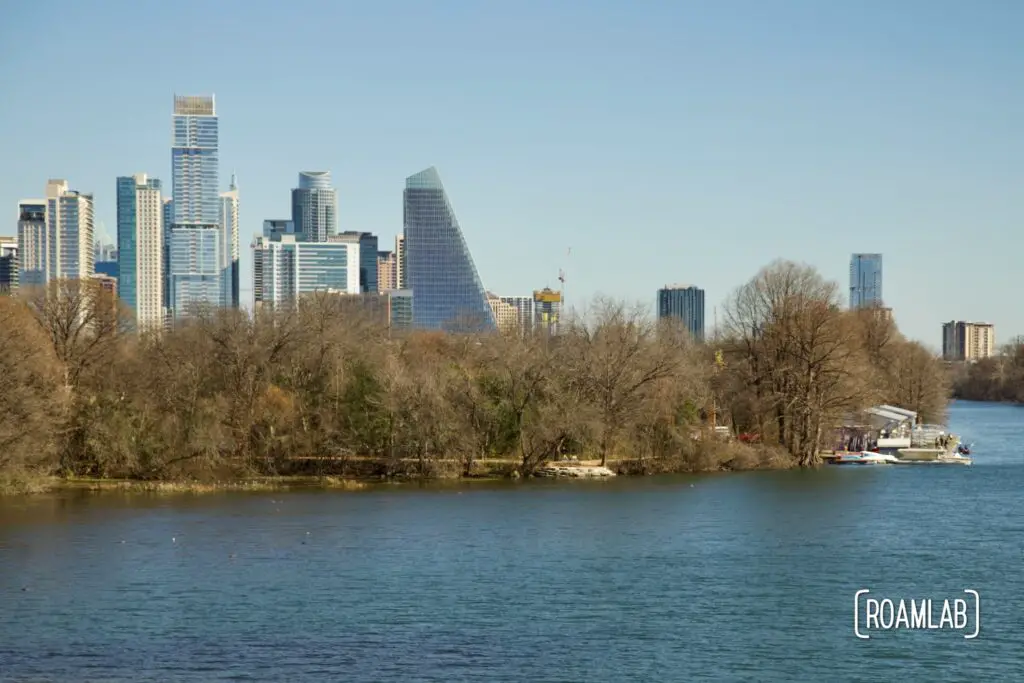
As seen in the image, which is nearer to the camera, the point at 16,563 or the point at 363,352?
the point at 16,563

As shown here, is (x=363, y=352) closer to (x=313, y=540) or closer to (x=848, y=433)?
(x=313, y=540)

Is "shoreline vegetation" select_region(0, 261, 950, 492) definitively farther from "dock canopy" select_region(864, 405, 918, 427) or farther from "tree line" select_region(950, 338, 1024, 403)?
"tree line" select_region(950, 338, 1024, 403)

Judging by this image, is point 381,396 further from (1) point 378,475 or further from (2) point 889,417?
(2) point 889,417

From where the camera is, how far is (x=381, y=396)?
196 ft

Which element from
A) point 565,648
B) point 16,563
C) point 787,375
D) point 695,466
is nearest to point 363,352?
point 695,466

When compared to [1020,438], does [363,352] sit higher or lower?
higher

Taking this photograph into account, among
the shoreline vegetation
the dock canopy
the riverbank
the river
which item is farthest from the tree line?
the river

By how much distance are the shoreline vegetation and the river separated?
5.23 m

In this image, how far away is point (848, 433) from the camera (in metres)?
78.6

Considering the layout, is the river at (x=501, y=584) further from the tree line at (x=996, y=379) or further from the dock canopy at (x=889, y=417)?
the tree line at (x=996, y=379)

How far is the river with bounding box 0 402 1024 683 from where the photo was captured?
25.4 meters

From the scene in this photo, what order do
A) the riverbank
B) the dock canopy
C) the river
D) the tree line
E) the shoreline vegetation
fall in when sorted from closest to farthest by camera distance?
the river → the riverbank → the shoreline vegetation → the dock canopy → the tree line

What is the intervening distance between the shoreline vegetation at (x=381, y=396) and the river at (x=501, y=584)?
17.2ft

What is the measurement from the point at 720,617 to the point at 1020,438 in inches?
2678
